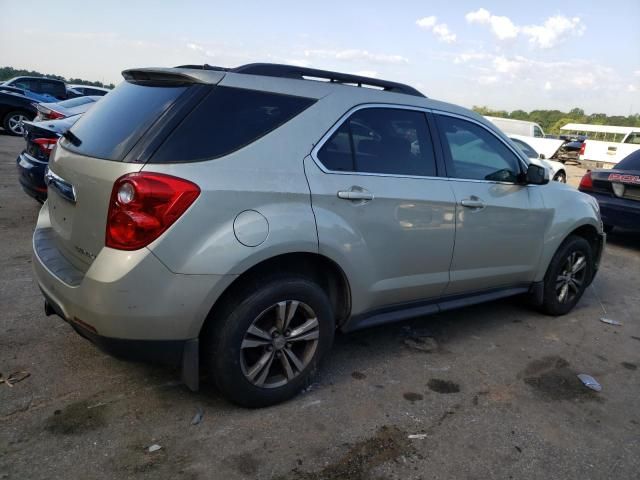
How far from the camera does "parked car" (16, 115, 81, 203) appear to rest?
5410mm

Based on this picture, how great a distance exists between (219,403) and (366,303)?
1033 millimetres

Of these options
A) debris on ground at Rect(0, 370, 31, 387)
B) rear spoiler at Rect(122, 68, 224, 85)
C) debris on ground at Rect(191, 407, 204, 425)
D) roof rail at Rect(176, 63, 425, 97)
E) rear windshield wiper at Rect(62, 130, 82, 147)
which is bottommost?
debris on ground at Rect(0, 370, 31, 387)

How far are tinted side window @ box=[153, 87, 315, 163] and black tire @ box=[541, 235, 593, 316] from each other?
9.44 feet

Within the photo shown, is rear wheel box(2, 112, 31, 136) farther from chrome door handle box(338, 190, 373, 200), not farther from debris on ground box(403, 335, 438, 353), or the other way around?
chrome door handle box(338, 190, 373, 200)

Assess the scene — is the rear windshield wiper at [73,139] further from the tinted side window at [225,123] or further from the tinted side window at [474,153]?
the tinted side window at [474,153]

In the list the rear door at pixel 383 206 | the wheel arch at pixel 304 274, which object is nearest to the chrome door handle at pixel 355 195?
the rear door at pixel 383 206

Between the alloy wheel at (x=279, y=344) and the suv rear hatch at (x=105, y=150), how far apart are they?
2.93 feet

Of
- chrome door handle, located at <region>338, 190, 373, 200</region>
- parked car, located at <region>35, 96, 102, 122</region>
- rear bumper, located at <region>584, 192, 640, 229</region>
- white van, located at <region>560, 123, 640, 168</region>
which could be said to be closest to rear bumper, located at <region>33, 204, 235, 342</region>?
chrome door handle, located at <region>338, 190, 373, 200</region>

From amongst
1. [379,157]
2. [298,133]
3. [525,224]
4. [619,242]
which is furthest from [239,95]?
[619,242]

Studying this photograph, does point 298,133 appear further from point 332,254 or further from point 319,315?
point 319,315

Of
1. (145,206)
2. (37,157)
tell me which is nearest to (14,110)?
(37,157)

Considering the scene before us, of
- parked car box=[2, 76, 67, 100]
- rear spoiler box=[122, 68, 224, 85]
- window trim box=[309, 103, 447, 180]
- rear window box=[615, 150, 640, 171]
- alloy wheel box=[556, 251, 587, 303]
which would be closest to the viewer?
rear spoiler box=[122, 68, 224, 85]

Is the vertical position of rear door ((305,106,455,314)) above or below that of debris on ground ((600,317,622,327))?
above

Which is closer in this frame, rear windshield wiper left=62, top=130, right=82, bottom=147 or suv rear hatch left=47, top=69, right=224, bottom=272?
suv rear hatch left=47, top=69, right=224, bottom=272
